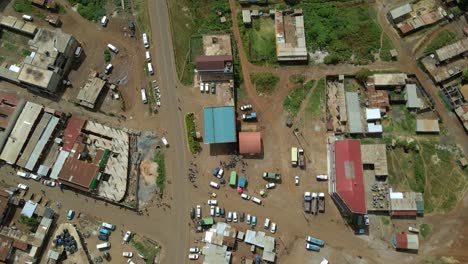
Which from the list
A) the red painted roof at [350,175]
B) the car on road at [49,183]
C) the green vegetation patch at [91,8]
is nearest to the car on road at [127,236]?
the car on road at [49,183]

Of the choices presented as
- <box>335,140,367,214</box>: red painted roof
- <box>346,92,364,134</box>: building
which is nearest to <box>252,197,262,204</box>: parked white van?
<box>335,140,367,214</box>: red painted roof

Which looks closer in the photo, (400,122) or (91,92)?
(400,122)

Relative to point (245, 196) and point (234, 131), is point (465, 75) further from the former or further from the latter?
point (245, 196)

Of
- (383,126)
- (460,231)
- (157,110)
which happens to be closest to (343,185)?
(383,126)

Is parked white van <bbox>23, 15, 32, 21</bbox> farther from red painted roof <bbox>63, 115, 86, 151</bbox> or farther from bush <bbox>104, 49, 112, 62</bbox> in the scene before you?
red painted roof <bbox>63, 115, 86, 151</bbox>

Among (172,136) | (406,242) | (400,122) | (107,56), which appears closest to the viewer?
(406,242)

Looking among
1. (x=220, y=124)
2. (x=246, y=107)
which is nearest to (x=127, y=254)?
(x=220, y=124)

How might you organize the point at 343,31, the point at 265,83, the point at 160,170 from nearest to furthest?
the point at 160,170 → the point at 265,83 → the point at 343,31
